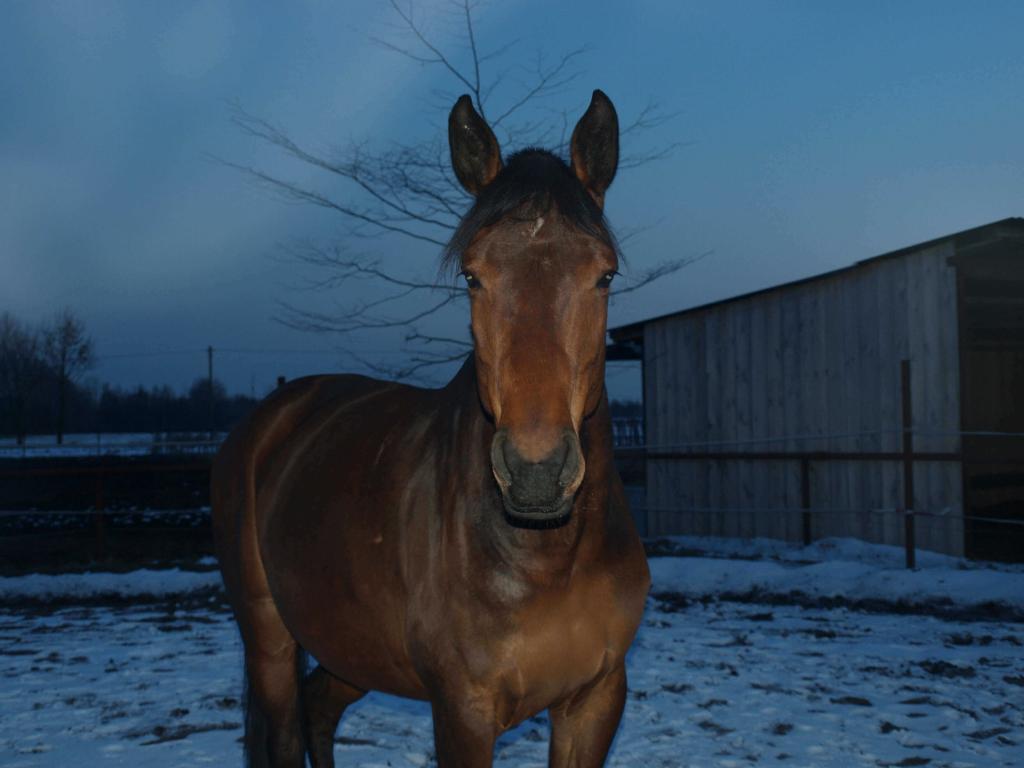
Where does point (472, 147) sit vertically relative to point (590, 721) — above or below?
above

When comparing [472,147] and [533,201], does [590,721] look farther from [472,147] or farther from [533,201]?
[472,147]

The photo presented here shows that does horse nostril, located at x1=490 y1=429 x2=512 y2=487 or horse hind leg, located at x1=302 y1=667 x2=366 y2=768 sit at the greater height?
horse nostril, located at x1=490 y1=429 x2=512 y2=487

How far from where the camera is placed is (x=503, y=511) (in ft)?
6.93

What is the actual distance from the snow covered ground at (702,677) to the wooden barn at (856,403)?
1781 mm

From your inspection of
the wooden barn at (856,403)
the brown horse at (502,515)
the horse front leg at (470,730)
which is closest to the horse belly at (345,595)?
the brown horse at (502,515)

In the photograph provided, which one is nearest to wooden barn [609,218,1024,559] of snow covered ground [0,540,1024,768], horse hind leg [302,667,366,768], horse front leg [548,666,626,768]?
snow covered ground [0,540,1024,768]

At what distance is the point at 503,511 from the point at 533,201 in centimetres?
75

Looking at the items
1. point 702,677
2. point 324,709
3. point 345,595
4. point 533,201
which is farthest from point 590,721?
point 702,677

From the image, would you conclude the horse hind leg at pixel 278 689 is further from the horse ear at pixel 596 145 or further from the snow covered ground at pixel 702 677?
the horse ear at pixel 596 145

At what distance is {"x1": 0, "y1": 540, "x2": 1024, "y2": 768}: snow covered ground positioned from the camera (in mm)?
3893

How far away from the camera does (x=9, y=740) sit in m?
4.07

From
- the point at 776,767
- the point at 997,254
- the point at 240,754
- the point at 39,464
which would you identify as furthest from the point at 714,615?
the point at 39,464

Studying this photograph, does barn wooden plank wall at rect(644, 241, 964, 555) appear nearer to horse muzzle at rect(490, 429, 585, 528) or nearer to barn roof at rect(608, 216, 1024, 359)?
barn roof at rect(608, 216, 1024, 359)

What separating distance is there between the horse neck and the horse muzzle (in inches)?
13.9
